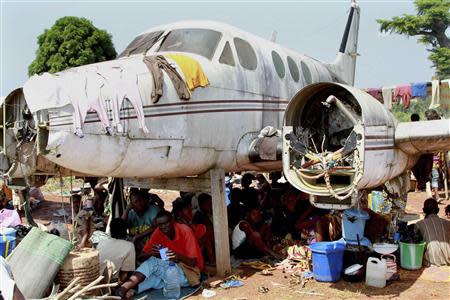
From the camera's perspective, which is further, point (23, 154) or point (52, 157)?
point (23, 154)

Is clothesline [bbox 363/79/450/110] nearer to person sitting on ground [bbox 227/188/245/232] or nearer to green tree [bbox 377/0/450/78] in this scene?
person sitting on ground [bbox 227/188/245/232]

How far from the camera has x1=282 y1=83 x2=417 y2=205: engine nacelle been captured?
680 cm

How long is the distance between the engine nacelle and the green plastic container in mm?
1276

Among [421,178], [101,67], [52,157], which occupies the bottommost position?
[421,178]

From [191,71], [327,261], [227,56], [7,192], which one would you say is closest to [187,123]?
[191,71]

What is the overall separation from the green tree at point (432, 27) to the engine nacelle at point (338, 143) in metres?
31.2

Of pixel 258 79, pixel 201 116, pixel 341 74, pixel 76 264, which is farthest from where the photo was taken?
pixel 341 74

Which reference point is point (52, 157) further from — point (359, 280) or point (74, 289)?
point (359, 280)

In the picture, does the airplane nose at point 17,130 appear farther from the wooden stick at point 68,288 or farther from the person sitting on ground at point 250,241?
the person sitting on ground at point 250,241

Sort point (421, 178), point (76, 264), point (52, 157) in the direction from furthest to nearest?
point (421, 178)
point (76, 264)
point (52, 157)

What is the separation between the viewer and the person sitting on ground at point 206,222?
348 inches

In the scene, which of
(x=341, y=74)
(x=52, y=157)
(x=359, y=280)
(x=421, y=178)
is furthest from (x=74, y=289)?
(x=341, y=74)

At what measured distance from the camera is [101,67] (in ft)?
21.4

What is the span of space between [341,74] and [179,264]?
325 inches
